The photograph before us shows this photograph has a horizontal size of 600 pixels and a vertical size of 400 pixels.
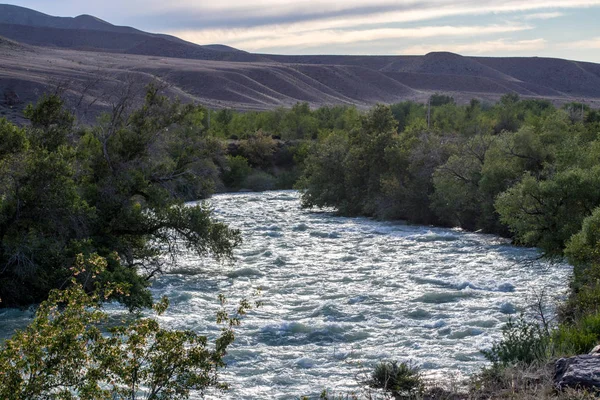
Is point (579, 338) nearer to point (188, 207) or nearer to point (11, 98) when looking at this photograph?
point (188, 207)

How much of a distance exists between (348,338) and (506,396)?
233 inches

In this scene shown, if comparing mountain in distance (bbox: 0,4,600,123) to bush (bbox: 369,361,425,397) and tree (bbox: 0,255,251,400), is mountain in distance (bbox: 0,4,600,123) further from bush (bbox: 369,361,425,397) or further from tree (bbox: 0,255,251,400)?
tree (bbox: 0,255,251,400)

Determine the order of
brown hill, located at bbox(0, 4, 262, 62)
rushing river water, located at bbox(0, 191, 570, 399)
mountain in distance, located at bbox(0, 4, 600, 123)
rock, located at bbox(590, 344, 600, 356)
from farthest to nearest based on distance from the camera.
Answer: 1. brown hill, located at bbox(0, 4, 262, 62)
2. mountain in distance, located at bbox(0, 4, 600, 123)
3. rushing river water, located at bbox(0, 191, 570, 399)
4. rock, located at bbox(590, 344, 600, 356)

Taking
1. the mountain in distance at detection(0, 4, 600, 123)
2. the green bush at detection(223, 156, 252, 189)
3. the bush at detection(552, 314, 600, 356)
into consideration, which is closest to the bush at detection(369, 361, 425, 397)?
the bush at detection(552, 314, 600, 356)

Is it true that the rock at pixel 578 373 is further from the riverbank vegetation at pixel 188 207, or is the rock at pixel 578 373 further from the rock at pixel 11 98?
the rock at pixel 11 98

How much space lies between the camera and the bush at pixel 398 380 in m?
10.3

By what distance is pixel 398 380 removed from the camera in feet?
34.7

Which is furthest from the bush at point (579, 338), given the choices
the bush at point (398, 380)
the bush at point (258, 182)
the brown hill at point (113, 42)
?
the brown hill at point (113, 42)

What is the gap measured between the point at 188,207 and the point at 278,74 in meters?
103

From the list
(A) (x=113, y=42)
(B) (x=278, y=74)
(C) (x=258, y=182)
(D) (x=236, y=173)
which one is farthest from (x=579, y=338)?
(A) (x=113, y=42)

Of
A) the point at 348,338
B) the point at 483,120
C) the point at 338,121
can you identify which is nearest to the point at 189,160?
the point at 348,338

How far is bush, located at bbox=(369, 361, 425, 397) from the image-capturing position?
10.3 meters

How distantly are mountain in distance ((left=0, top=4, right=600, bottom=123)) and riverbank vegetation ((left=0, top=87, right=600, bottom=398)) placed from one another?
41.9 metres

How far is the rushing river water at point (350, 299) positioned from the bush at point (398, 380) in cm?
58
